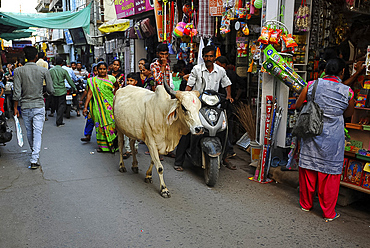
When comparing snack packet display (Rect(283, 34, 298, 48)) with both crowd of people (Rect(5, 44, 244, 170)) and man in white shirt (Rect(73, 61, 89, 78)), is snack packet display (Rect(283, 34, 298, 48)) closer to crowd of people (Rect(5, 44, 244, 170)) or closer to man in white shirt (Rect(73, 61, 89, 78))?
crowd of people (Rect(5, 44, 244, 170))

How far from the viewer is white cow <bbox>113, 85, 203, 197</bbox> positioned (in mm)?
4078

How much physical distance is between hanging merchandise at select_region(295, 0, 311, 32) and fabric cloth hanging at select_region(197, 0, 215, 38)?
270 cm

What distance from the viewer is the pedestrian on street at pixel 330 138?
3.79 m

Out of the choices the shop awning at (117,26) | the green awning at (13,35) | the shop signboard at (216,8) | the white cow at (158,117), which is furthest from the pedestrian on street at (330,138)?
the green awning at (13,35)

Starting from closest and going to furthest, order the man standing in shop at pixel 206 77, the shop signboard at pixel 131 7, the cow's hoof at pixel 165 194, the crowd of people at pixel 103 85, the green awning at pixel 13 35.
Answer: the cow's hoof at pixel 165 194, the man standing in shop at pixel 206 77, the crowd of people at pixel 103 85, the shop signboard at pixel 131 7, the green awning at pixel 13 35

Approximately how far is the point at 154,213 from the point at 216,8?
4.85 metres

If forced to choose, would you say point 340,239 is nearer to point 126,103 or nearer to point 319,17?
point 126,103

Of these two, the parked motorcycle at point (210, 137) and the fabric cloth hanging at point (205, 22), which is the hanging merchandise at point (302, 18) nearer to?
the parked motorcycle at point (210, 137)

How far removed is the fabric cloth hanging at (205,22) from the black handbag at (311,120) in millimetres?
4140

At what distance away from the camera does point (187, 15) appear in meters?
8.38

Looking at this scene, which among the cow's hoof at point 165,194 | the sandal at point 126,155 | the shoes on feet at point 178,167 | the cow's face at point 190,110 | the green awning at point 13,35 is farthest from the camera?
the green awning at point 13,35

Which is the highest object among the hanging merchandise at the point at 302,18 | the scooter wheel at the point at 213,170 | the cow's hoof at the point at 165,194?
the hanging merchandise at the point at 302,18

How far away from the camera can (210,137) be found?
495cm

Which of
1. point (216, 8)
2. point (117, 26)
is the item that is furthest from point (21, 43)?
point (216, 8)
